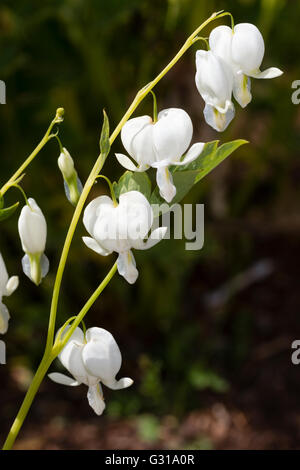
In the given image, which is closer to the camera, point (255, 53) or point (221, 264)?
point (255, 53)

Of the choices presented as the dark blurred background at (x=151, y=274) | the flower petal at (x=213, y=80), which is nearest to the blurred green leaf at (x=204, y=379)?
the dark blurred background at (x=151, y=274)

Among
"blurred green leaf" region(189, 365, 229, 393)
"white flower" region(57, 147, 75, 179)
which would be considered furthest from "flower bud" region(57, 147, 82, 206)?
"blurred green leaf" region(189, 365, 229, 393)

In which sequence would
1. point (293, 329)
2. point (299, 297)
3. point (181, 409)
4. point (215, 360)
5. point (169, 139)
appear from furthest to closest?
point (299, 297) → point (293, 329) → point (215, 360) → point (181, 409) → point (169, 139)

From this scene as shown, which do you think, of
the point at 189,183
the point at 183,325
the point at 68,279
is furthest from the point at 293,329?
the point at 189,183

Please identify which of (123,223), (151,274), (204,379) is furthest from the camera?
(151,274)

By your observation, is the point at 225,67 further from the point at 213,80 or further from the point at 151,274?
the point at 151,274

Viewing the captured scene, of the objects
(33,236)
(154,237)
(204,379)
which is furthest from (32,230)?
(204,379)

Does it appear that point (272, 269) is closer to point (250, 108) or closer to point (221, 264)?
point (221, 264)

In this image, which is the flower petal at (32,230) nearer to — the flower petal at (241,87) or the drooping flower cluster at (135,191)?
the drooping flower cluster at (135,191)
